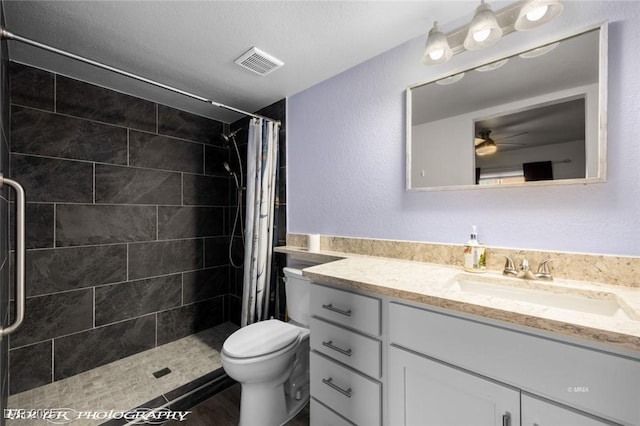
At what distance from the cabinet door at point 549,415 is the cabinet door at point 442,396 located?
0.07 ft

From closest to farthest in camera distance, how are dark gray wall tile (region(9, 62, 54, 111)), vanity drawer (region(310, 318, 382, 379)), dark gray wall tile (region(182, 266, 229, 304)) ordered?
vanity drawer (region(310, 318, 382, 379)) → dark gray wall tile (region(9, 62, 54, 111)) → dark gray wall tile (region(182, 266, 229, 304))

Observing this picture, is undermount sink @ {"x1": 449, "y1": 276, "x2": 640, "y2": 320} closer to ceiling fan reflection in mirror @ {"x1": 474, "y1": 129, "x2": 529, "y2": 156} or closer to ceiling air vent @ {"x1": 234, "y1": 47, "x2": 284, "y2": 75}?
ceiling fan reflection in mirror @ {"x1": 474, "y1": 129, "x2": 529, "y2": 156}

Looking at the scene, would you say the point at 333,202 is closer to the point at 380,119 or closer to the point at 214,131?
the point at 380,119

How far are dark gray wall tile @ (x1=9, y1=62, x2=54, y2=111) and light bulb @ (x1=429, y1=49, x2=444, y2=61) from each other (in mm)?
2445

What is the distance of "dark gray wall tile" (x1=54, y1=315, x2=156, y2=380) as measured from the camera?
1822mm

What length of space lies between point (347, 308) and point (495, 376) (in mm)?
520

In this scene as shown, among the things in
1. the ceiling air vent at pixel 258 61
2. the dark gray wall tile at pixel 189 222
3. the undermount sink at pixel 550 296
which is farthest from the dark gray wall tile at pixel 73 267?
the undermount sink at pixel 550 296

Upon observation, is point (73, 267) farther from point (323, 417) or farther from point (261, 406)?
point (323, 417)

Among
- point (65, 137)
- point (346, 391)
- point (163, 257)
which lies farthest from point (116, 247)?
point (346, 391)

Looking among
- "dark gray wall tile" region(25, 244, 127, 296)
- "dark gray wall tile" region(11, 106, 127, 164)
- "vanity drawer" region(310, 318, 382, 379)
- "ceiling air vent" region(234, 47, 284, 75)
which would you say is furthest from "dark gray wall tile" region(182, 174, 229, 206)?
"vanity drawer" region(310, 318, 382, 379)

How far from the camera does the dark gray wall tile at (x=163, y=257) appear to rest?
7.07ft

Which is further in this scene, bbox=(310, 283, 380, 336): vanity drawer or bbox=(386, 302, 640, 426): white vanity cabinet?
bbox=(310, 283, 380, 336): vanity drawer

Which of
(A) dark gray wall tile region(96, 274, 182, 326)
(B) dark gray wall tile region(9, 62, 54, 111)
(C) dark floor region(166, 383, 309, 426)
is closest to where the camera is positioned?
(C) dark floor region(166, 383, 309, 426)

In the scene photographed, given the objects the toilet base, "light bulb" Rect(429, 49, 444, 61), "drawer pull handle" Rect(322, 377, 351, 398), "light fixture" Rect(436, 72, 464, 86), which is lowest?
the toilet base
